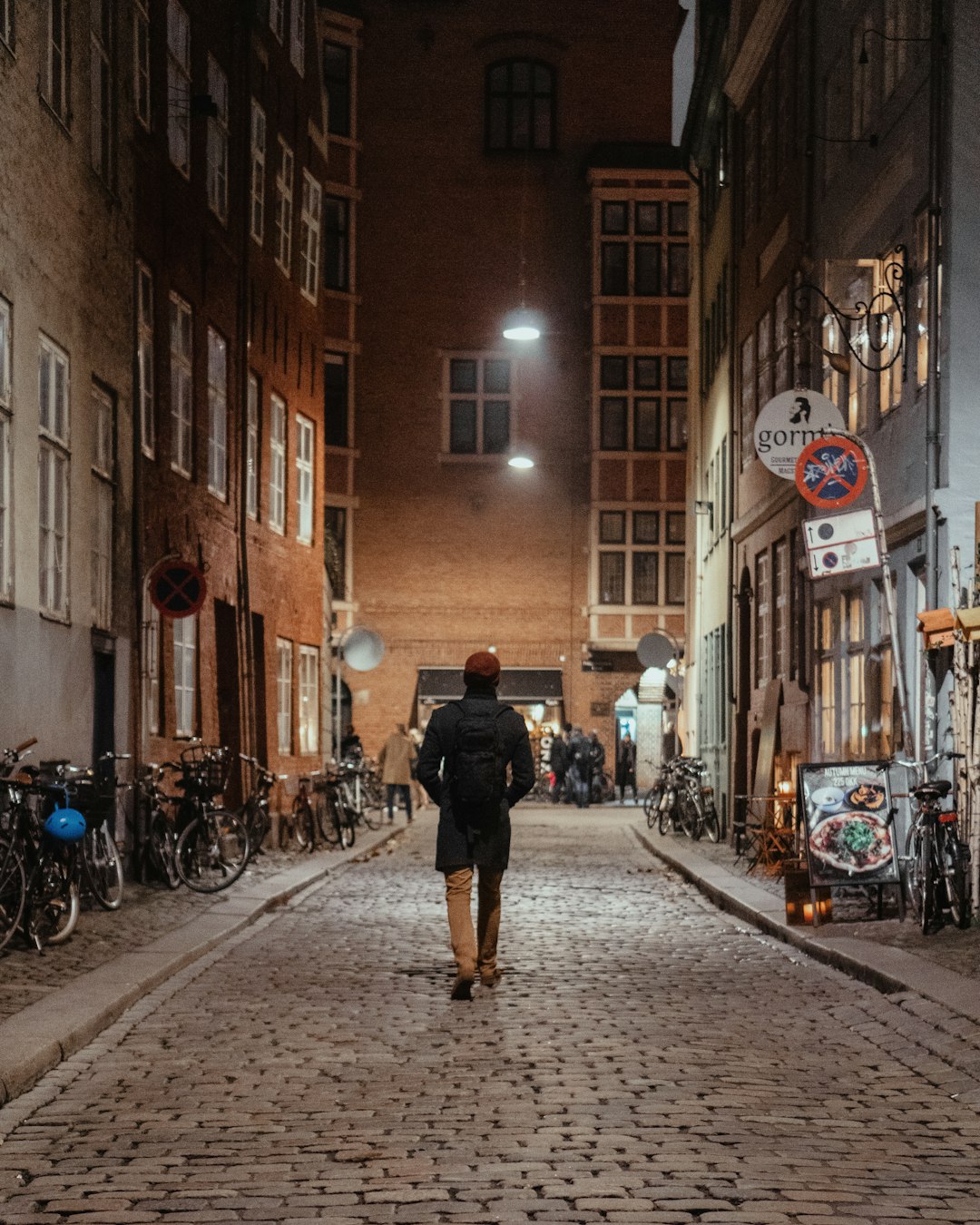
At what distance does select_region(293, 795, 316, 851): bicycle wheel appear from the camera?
86.3 feet

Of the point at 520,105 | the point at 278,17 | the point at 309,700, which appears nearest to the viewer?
the point at 278,17

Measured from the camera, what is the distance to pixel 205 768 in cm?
1956

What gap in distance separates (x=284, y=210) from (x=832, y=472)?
1470 cm

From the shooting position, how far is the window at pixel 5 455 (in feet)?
50.8

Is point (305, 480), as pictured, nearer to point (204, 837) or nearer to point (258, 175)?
point (258, 175)

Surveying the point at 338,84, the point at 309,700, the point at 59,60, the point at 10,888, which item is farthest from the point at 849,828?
the point at 338,84

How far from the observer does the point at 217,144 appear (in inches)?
997

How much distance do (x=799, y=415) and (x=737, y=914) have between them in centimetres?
455

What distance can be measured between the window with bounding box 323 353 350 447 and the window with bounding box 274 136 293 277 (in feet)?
64.4

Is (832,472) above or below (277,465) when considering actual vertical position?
below

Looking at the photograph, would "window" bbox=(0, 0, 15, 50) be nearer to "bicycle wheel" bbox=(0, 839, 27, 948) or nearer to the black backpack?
"bicycle wheel" bbox=(0, 839, 27, 948)

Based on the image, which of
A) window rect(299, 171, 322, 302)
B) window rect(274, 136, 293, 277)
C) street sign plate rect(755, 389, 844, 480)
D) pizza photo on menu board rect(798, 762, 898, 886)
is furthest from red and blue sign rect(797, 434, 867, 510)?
window rect(299, 171, 322, 302)

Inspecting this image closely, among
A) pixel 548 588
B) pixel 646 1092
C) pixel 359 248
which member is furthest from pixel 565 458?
pixel 646 1092

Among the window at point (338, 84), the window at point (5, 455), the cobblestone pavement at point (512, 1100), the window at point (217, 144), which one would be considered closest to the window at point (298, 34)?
the window at point (217, 144)
